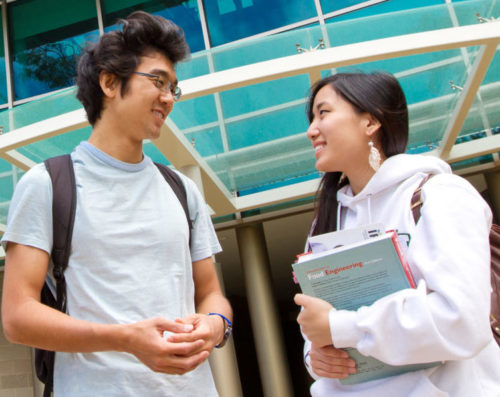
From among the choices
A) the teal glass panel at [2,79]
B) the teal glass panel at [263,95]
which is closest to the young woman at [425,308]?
the teal glass panel at [263,95]

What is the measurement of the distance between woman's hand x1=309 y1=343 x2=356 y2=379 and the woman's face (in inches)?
30.7

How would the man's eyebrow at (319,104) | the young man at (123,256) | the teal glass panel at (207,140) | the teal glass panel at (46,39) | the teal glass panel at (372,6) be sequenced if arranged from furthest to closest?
the teal glass panel at (46,39), the teal glass panel at (372,6), the teal glass panel at (207,140), the man's eyebrow at (319,104), the young man at (123,256)

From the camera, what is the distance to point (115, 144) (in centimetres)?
199

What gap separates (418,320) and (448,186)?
0.46m

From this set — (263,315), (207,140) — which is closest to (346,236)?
(207,140)

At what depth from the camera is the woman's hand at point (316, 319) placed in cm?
160

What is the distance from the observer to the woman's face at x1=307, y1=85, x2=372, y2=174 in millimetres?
2105

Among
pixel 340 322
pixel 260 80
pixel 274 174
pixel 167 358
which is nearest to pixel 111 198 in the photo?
pixel 167 358

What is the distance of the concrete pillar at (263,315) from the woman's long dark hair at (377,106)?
762 cm

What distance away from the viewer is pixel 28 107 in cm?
568

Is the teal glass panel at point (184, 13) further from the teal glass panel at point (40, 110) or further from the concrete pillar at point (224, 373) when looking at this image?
the concrete pillar at point (224, 373)

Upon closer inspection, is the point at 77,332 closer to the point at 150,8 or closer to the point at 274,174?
the point at 274,174

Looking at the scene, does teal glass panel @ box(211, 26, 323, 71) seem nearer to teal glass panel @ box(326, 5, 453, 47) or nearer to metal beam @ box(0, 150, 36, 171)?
teal glass panel @ box(326, 5, 453, 47)

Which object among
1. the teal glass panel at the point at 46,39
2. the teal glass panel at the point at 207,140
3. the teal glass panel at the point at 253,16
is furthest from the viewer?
the teal glass panel at the point at 46,39
